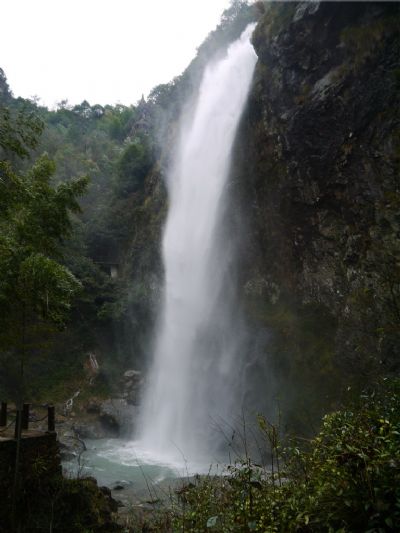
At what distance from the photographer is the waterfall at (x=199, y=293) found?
14070 mm

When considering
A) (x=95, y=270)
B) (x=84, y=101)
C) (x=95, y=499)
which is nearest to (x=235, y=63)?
(x=95, y=270)

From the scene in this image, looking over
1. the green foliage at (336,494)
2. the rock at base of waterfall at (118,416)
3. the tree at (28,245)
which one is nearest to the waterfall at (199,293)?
the rock at base of waterfall at (118,416)

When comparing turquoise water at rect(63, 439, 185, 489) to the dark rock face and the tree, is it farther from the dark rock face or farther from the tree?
the dark rock face

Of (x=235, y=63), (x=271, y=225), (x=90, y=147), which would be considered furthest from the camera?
(x=90, y=147)

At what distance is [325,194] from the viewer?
12219mm

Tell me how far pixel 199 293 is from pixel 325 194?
23.7ft

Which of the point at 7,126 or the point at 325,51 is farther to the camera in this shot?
the point at 325,51

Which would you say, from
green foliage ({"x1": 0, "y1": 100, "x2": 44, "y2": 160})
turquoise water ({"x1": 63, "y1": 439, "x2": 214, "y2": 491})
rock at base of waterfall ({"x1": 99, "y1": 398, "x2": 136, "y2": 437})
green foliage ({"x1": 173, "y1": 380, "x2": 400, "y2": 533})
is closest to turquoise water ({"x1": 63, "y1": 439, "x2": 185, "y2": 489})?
turquoise water ({"x1": 63, "y1": 439, "x2": 214, "y2": 491})

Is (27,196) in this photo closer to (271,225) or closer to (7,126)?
(7,126)

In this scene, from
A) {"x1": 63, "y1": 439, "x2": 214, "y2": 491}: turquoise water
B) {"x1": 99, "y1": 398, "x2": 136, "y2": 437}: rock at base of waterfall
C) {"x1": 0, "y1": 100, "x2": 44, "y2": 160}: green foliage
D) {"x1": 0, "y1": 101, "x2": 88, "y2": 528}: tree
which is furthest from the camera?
{"x1": 99, "y1": 398, "x2": 136, "y2": 437}: rock at base of waterfall

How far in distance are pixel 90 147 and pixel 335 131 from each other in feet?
99.1

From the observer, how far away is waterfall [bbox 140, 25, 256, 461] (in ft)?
46.2

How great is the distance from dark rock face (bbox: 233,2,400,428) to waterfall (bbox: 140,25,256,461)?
1.88m

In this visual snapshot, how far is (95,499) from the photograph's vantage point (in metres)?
6.60
